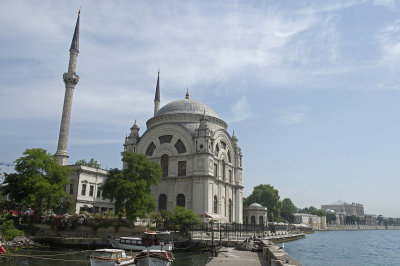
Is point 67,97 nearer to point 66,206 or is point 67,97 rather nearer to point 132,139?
point 132,139

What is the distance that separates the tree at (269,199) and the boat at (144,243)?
2186 inches

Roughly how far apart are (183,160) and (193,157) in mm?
1783

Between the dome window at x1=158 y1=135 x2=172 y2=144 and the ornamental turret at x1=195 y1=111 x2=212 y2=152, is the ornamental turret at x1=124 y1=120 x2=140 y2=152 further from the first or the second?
the ornamental turret at x1=195 y1=111 x2=212 y2=152

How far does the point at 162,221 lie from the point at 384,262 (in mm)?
20472

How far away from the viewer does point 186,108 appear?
4972 centimetres

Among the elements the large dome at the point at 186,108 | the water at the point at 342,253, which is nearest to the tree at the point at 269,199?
the water at the point at 342,253

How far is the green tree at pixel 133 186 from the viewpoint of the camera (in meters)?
31.7

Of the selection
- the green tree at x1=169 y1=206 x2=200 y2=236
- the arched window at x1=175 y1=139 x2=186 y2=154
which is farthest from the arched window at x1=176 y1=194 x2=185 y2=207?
the green tree at x1=169 y1=206 x2=200 y2=236

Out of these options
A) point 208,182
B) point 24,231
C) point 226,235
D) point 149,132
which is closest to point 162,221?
point 226,235

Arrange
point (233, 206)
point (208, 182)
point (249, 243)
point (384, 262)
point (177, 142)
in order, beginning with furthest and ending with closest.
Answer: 1. point (233, 206)
2. point (177, 142)
3. point (208, 182)
4. point (384, 262)
5. point (249, 243)

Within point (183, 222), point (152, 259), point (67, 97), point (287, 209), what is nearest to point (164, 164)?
point (183, 222)

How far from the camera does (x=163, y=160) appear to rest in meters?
46.0

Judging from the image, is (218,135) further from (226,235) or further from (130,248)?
(130,248)

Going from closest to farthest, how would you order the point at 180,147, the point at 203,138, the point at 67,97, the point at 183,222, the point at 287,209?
the point at 183,222, the point at 203,138, the point at 180,147, the point at 67,97, the point at 287,209
